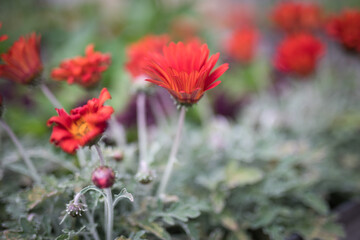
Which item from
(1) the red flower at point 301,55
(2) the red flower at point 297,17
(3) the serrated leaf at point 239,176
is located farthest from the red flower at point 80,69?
(2) the red flower at point 297,17

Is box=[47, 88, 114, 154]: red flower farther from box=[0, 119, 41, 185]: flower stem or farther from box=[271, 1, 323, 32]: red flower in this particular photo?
box=[271, 1, 323, 32]: red flower

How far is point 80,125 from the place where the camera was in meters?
0.37

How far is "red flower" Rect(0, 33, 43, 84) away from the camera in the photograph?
48 cm

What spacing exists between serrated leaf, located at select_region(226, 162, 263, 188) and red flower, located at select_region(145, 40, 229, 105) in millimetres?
307

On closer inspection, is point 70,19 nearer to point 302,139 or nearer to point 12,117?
point 12,117

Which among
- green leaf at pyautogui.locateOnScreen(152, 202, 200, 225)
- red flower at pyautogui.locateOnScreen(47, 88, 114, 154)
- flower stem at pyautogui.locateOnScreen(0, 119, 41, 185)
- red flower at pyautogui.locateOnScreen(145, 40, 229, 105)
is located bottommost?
green leaf at pyautogui.locateOnScreen(152, 202, 200, 225)

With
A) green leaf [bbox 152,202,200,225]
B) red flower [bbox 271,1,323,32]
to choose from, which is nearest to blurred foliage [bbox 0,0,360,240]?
green leaf [bbox 152,202,200,225]

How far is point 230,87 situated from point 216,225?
1.04m

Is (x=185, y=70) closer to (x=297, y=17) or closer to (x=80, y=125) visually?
(x=80, y=125)

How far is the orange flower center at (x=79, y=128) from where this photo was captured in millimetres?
368

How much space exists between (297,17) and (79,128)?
3.29ft

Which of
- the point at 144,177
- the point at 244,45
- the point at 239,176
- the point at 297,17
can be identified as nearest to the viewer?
the point at 144,177

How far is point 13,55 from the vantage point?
477 millimetres

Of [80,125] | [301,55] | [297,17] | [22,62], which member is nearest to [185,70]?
[80,125]
